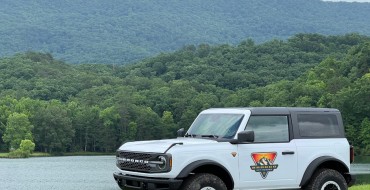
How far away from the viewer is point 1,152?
122 metres

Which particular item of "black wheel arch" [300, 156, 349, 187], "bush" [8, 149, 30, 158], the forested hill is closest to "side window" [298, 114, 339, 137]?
"black wheel arch" [300, 156, 349, 187]

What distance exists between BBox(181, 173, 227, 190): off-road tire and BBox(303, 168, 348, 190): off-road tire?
94.1 inches

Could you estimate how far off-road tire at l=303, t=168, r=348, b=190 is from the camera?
1596 cm

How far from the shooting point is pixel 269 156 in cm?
1526

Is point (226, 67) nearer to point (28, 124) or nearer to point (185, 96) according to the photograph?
point (185, 96)

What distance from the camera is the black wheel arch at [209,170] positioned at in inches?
555

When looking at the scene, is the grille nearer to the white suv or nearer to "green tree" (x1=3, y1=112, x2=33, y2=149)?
the white suv

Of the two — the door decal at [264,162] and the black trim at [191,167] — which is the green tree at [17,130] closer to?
the door decal at [264,162]

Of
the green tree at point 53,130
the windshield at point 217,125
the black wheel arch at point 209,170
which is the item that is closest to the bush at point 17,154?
the green tree at point 53,130

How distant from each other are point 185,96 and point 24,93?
38.5 metres

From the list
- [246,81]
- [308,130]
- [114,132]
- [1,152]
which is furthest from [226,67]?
[308,130]

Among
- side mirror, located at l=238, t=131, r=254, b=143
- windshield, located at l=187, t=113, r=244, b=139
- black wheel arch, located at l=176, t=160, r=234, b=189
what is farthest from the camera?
windshield, located at l=187, t=113, r=244, b=139

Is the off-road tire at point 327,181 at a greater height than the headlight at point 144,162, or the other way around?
the headlight at point 144,162

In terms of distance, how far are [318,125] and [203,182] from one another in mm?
3355
